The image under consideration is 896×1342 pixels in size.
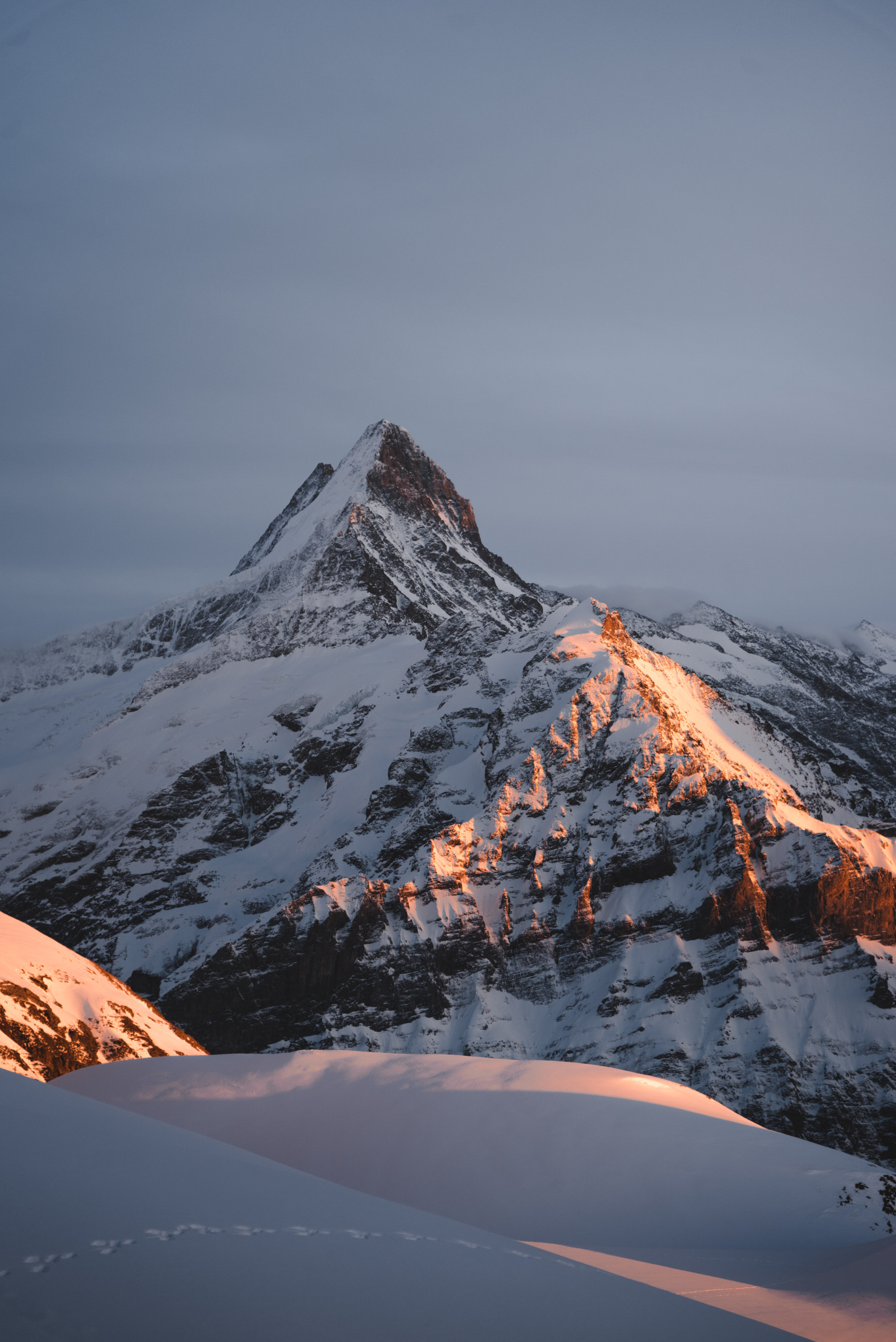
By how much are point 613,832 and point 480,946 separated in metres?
30.8

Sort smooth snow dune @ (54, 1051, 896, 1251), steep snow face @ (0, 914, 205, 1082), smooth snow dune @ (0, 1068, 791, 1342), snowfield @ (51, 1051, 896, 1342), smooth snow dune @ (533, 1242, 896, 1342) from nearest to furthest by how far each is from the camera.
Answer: smooth snow dune @ (0, 1068, 791, 1342) < smooth snow dune @ (533, 1242, 896, 1342) < snowfield @ (51, 1051, 896, 1342) < smooth snow dune @ (54, 1051, 896, 1251) < steep snow face @ (0, 914, 205, 1082)

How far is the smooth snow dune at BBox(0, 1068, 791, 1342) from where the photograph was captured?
12242 millimetres

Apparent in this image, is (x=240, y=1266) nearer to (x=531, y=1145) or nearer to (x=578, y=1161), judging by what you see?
(x=578, y=1161)

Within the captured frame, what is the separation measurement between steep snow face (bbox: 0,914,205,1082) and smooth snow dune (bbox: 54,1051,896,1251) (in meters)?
5.09

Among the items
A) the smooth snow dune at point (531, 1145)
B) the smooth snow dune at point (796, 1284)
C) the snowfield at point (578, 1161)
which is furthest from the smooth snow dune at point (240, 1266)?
the smooth snow dune at point (531, 1145)

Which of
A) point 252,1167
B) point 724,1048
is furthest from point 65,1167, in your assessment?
point 724,1048

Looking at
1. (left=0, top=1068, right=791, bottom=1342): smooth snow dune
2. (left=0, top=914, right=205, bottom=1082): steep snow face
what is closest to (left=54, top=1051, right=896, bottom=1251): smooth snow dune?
(left=0, top=914, right=205, bottom=1082): steep snow face

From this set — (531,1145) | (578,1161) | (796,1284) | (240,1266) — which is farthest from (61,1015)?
(240,1266)

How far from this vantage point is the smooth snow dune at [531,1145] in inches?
1193

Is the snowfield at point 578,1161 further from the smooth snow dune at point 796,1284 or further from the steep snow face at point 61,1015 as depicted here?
the steep snow face at point 61,1015

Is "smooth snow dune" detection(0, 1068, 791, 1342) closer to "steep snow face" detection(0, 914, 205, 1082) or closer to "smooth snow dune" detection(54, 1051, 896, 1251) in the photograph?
"smooth snow dune" detection(54, 1051, 896, 1251)

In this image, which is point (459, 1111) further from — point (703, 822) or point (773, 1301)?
point (703, 822)

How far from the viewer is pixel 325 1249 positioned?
→ 1527cm

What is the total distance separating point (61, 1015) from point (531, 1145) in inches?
1010
